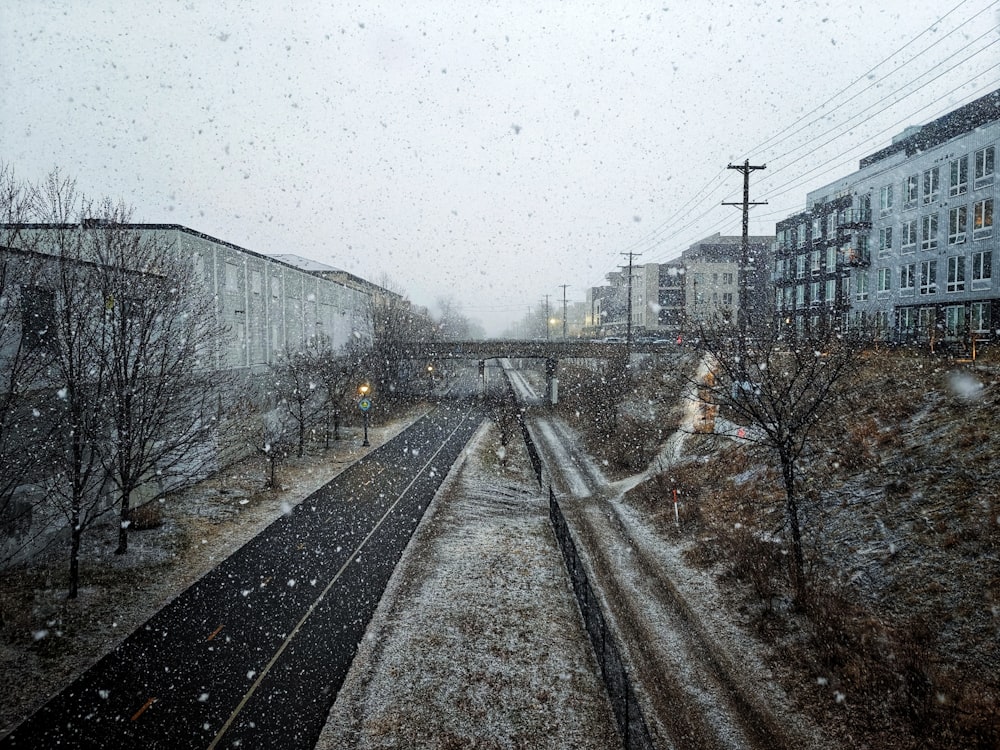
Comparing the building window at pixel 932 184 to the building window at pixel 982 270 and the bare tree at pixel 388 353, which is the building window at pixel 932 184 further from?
the bare tree at pixel 388 353

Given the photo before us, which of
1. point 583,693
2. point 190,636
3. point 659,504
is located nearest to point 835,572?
Result: point 583,693

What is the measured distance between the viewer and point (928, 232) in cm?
3256

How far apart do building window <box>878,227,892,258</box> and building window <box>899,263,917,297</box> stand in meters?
1.85

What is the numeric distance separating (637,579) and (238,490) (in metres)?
16.0

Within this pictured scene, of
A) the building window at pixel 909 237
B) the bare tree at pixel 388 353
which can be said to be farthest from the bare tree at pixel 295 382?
the building window at pixel 909 237

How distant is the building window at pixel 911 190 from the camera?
33375mm

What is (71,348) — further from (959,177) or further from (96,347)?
(959,177)

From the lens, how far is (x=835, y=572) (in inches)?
462

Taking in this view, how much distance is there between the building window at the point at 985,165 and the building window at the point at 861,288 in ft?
38.2

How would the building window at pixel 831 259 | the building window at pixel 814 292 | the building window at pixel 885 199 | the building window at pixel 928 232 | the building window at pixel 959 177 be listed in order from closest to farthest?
1. the building window at pixel 959 177
2. the building window at pixel 928 232
3. the building window at pixel 885 199
4. the building window at pixel 831 259
5. the building window at pixel 814 292

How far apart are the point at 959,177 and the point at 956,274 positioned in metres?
5.18

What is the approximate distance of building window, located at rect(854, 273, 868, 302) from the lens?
130 ft

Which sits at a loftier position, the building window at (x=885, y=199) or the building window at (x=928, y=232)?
the building window at (x=885, y=199)

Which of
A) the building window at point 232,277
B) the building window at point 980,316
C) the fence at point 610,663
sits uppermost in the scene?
the building window at point 232,277
